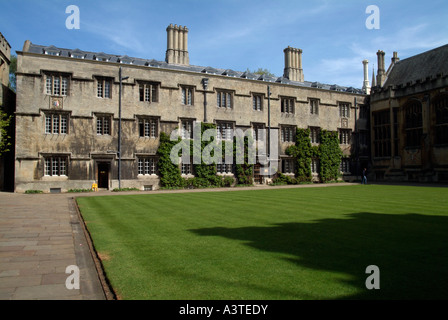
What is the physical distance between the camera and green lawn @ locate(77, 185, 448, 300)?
4.38 meters

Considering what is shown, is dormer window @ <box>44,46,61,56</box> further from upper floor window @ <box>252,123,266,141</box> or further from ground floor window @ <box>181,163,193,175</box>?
upper floor window @ <box>252,123,266,141</box>

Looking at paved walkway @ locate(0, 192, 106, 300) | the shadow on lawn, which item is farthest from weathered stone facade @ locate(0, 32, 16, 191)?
the shadow on lawn

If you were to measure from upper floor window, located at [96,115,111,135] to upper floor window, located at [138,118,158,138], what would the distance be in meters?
2.39

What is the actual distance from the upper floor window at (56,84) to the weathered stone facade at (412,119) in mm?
30540

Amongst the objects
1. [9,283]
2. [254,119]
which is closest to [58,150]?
[254,119]

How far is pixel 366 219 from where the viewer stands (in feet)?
31.4

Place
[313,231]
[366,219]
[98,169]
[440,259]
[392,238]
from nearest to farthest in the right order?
[440,259] → [392,238] → [313,231] → [366,219] → [98,169]

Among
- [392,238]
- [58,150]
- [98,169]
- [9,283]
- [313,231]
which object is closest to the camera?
[9,283]

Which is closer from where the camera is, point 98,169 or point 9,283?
point 9,283

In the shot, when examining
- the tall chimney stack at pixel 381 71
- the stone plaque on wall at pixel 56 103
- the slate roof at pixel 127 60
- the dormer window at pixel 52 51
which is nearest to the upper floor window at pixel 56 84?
the stone plaque on wall at pixel 56 103

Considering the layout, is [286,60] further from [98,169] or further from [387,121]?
[98,169]

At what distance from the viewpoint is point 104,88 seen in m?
26.0

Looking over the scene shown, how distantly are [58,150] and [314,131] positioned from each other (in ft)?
79.2

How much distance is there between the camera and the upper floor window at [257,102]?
106 feet
